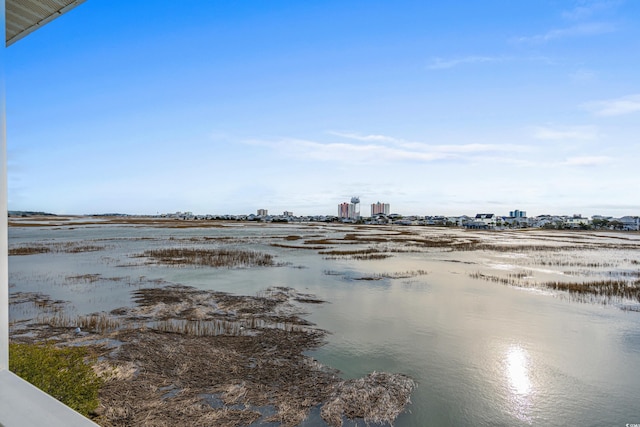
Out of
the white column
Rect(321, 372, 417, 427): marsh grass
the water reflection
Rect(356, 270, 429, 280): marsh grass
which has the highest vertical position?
the white column

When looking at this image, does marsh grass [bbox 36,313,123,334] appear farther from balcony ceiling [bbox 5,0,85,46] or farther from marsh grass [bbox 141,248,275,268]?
marsh grass [bbox 141,248,275,268]

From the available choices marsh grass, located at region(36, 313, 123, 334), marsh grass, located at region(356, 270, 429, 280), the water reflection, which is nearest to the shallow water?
the water reflection

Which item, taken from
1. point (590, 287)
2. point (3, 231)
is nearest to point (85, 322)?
point (3, 231)

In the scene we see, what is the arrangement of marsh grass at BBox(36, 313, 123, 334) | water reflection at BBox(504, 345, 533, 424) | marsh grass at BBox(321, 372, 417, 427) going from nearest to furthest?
marsh grass at BBox(321, 372, 417, 427)
water reflection at BBox(504, 345, 533, 424)
marsh grass at BBox(36, 313, 123, 334)

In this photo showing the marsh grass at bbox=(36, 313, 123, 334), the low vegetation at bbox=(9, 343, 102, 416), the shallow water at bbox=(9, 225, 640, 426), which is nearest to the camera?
the low vegetation at bbox=(9, 343, 102, 416)

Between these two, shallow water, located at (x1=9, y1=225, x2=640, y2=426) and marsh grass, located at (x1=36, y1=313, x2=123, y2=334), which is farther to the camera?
marsh grass, located at (x1=36, y1=313, x2=123, y2=334)

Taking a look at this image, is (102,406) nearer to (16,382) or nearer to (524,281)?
(16,382)

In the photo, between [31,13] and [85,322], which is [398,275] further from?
[31,13]
